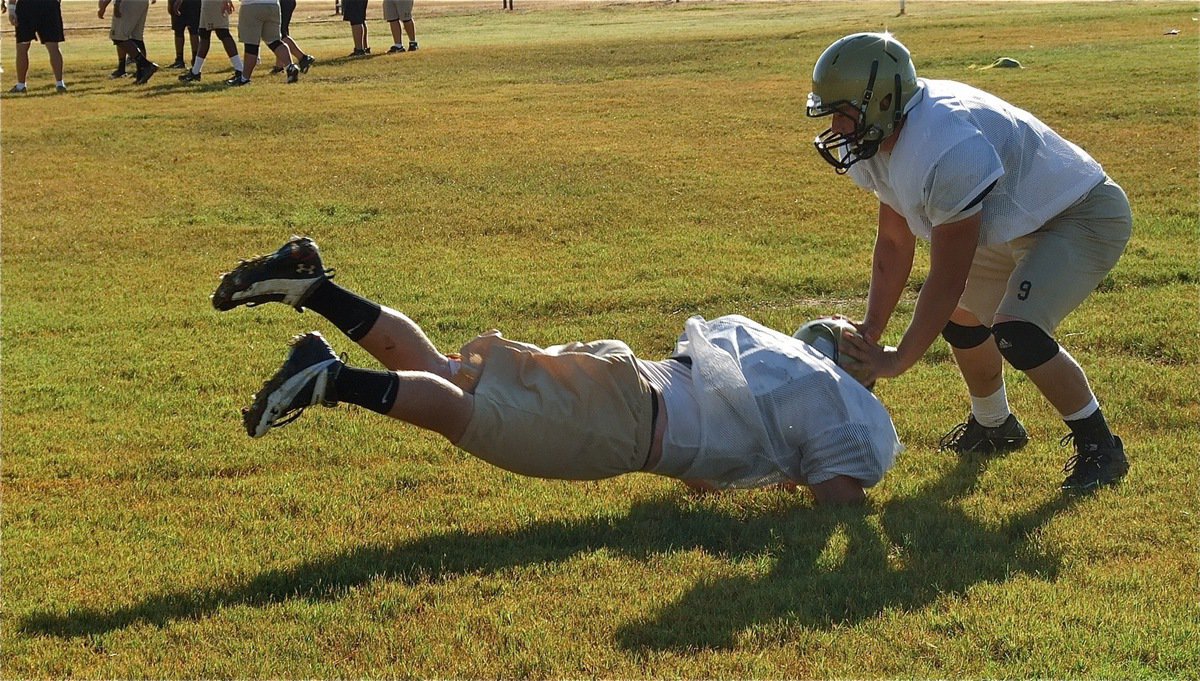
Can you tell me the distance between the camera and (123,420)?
7273 millimetres

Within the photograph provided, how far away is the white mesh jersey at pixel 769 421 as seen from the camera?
17.6 ft

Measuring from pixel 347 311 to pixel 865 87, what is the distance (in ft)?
8.12

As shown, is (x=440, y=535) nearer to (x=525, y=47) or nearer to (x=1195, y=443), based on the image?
(x=1195, y=443)

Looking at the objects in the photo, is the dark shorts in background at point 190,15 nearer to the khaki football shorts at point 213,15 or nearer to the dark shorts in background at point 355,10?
the khaki football shorts at point 213,15

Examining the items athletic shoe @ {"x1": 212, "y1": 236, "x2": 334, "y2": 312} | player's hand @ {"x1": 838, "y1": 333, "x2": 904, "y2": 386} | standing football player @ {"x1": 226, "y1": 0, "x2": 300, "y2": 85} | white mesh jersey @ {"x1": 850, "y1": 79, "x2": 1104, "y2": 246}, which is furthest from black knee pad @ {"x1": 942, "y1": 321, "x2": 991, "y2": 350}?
standing football player @ {"x1": 226, "y1": 0, "x2": 300, "y2": 85}

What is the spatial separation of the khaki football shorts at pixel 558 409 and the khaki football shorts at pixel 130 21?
71.3 feet

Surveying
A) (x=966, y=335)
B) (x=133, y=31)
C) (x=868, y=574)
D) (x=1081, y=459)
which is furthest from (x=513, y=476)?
(x=133, y=31)

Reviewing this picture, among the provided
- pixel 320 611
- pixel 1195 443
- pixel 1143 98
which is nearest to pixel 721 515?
pixel 320 611

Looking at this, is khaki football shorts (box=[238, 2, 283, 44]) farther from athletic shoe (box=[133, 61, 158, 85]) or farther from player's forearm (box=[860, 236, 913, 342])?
player's forearm (box=[860, 236, 913, 342])

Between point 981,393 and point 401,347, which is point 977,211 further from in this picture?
point 401,347

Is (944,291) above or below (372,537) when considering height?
above

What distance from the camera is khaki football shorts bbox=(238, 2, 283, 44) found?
24.0m

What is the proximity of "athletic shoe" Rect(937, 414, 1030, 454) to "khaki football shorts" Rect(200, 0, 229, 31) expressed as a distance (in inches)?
832

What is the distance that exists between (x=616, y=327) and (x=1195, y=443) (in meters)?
3.90
